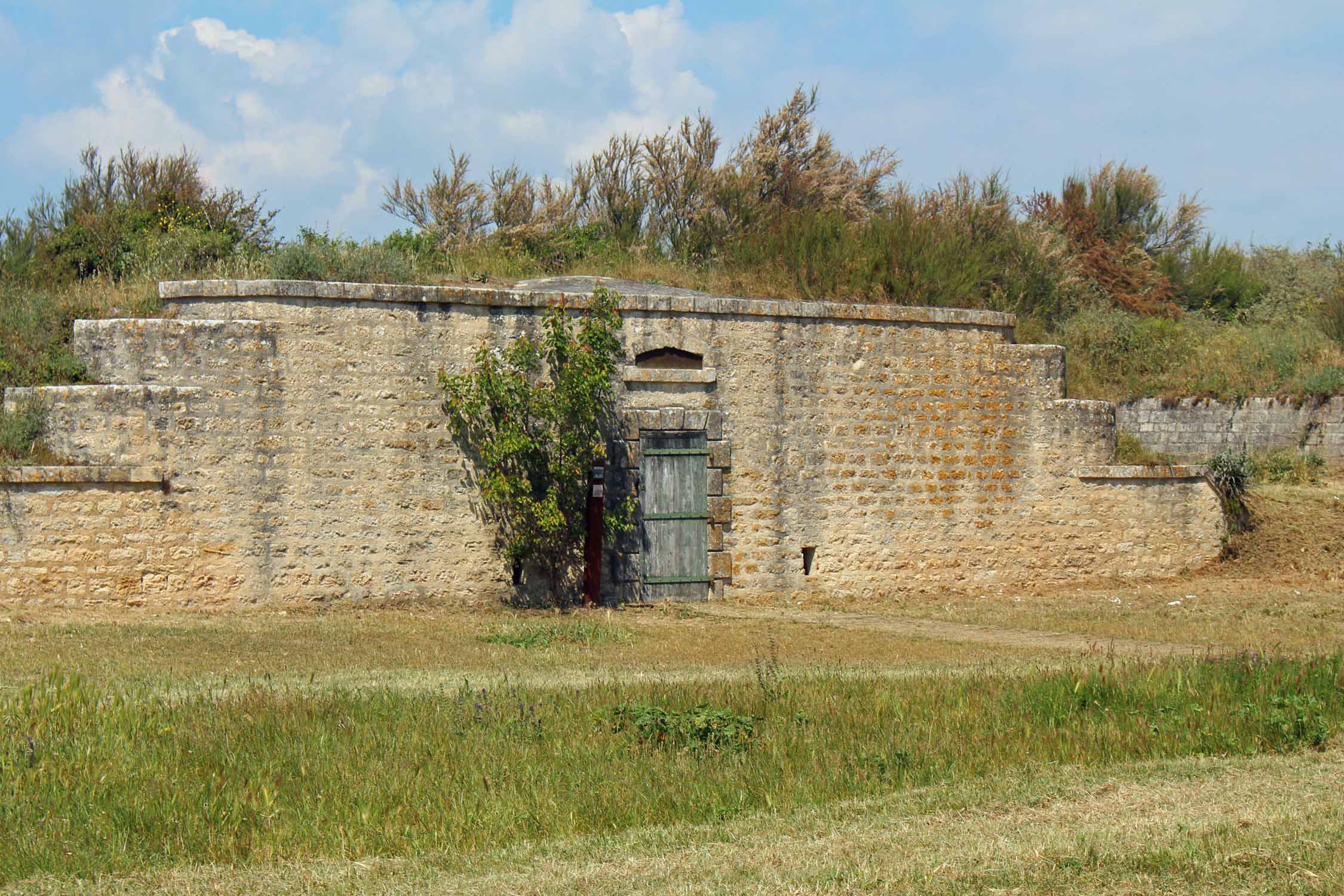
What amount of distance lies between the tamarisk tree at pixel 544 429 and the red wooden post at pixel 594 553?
0.10m

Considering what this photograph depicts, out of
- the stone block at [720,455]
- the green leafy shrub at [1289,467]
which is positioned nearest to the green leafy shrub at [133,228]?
the stone block at [720,455]

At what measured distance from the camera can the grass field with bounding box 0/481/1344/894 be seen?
5.14m

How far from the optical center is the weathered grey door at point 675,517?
15.2 metres

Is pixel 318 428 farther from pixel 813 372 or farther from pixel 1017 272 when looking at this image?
pixel 1017 272

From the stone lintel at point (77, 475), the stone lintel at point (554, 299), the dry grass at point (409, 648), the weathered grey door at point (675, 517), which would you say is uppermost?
the stone lintel at point (554, 299)

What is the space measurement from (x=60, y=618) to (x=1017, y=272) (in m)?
14.6

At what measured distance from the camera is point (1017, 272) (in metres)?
20.6

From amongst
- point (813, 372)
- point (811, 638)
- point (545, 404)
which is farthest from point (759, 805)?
point (813, 372)

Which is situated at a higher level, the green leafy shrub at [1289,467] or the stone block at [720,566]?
the green leafy shrub at [1289,467]

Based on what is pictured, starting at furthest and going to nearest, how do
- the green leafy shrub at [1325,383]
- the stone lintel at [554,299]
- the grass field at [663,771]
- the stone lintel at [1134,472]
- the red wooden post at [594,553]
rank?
the green leafy shrub at [1325,383] < the stone lintel at [1134,472] < the red wooden post at [594,553] < the stone lintel at [554,299] < the grass field at [663,771]

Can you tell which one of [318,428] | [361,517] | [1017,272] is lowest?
[361,517]

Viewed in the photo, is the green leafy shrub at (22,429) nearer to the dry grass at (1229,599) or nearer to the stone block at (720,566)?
the stone block at (720,566)

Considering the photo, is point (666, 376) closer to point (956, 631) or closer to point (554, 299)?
point (554, 299)

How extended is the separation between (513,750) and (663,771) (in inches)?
33.8
